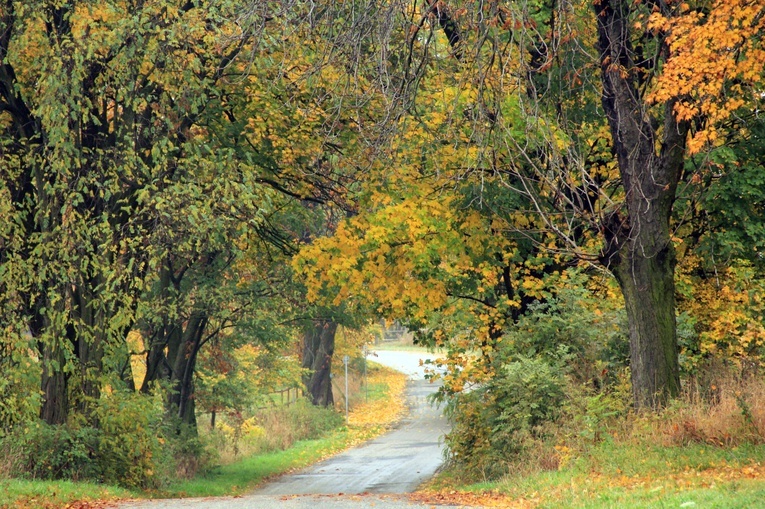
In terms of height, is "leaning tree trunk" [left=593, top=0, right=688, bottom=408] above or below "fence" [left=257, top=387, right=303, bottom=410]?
above

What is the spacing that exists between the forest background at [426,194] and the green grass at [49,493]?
101cm

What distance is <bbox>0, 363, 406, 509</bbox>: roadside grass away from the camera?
13.2 m

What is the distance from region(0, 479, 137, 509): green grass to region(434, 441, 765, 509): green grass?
5.64 metres

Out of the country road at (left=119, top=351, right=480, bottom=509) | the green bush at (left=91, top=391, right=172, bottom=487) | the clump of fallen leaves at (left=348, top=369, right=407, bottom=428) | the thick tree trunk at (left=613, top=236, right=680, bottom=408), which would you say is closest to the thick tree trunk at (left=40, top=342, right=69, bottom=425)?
the green bush at (left=91, top=391, right=172, bottom=487)

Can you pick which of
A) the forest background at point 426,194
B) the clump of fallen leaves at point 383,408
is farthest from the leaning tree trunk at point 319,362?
the forest background at point 426,194

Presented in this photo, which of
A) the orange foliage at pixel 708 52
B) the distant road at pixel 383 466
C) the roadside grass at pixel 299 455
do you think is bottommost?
the distant road at pixel 383 466

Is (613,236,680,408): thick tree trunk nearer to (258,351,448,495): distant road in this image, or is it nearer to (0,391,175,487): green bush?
(258,351,448,495): distant road

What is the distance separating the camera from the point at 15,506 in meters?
12.2

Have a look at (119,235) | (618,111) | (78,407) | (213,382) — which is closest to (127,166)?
(119,235)

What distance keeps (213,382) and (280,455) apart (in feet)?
14.0

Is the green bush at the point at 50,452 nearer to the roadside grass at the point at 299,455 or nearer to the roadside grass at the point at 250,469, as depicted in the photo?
the roadside grass at the point at 250,469

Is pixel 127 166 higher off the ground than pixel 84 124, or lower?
lower

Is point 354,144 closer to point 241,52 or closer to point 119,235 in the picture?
point 241,52

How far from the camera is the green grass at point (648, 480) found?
10.4 meters
